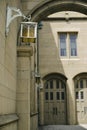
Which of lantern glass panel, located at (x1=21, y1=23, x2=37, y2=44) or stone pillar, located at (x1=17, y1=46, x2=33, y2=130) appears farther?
stone pillar, located at (x1=17, y1=46, x2=33, y2=130)

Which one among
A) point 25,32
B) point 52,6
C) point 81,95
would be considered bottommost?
point 81,95

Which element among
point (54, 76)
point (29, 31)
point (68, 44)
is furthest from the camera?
point (68, 44)

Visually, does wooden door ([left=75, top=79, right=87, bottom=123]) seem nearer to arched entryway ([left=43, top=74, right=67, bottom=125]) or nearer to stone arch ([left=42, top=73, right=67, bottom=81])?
arched entryway ([left=43, top=74, right=67, bottom=125])

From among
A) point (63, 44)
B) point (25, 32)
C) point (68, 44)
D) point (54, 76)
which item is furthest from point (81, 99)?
point (25, 32)

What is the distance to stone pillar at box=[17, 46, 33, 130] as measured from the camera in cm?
755

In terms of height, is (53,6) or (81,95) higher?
(53,6)

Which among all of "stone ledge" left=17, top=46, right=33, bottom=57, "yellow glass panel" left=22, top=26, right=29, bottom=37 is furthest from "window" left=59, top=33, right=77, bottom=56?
"yellow glass panel" left=22, top=26, right=29, bottom=37

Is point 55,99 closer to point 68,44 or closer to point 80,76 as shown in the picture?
point 80,76

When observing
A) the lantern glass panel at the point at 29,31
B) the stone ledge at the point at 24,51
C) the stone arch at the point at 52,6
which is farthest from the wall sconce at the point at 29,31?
the stone arch at the point at 52,6

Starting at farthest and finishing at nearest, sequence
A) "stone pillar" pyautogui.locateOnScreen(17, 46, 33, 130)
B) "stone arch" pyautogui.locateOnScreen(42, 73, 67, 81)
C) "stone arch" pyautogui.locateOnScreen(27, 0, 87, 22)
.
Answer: "stone arch" pyautogui.locateOnScreen(42, 73, 67, 81)
"stone arch" pyautogui.locateOnScreen(27, 0, 87, 22)
"stone pillar" pyautogui.locateOnScreen(17, 46, 33, 130)

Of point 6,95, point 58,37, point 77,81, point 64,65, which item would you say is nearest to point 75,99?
point 77,81

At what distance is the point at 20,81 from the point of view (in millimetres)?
7805

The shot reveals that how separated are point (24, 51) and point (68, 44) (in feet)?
43.2

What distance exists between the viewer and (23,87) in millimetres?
7777
